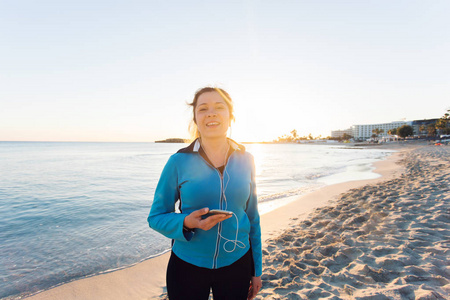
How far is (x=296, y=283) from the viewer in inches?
130

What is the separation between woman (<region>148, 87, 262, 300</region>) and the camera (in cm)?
166

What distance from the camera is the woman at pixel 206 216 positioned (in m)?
1.66

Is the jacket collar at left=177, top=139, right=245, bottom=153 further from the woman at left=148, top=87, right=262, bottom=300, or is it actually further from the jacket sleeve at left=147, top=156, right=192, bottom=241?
the jacket sleeve at left=147, top=156, right=192, bottom=241

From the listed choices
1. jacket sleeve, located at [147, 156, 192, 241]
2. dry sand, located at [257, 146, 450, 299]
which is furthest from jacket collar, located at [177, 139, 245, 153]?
dry sand, located at [257, 146, 450, 299]

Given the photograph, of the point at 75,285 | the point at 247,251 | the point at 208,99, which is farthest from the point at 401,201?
the point at 75,285

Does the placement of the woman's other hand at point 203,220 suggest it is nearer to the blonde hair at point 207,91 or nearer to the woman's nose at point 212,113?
the woman's nose at point 212,113

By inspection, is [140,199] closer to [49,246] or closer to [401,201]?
[49,246]

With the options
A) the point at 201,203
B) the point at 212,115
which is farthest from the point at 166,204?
the point at 212,115

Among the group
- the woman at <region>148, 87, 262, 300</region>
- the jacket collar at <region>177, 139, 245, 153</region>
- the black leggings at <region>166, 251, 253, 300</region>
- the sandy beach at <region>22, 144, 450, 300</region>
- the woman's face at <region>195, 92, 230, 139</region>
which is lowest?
the sandy beach at <region>22, 144, 450, 300</region>

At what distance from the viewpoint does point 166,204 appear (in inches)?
67.3

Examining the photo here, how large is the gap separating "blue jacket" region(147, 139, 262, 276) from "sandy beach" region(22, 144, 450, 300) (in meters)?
1.89

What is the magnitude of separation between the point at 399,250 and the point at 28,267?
7.09 meters

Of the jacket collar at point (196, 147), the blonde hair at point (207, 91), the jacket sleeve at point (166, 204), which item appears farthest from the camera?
the blonde hair at point (207, 91)

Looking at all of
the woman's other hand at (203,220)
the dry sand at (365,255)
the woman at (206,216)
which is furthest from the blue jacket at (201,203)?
the dry sand at (365,255)
